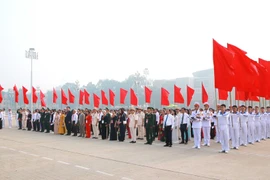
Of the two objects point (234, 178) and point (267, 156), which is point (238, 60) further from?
point (234, 178)

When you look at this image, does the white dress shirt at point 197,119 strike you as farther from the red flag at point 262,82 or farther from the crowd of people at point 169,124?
the red flag at point 262,82

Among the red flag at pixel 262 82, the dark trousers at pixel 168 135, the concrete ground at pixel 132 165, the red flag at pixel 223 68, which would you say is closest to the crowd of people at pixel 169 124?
the dark trousers at pixel 168 135

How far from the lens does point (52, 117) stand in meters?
20.3

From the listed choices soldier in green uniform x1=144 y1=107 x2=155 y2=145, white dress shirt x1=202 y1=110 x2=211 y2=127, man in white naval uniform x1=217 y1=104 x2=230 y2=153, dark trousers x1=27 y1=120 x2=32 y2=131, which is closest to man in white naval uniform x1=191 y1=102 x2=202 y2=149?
white dress shirt x1=202 y1=110 x2=211 y2=127

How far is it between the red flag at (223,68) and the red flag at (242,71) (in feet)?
1.64

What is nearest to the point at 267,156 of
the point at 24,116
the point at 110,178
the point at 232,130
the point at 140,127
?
the point at 232,130

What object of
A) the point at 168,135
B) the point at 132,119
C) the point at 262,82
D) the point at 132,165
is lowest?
the point at 132,165

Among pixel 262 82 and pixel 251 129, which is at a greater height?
pixel 262 82

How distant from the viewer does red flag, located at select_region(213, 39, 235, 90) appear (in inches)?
480

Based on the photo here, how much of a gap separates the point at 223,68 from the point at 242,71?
4.16 ft

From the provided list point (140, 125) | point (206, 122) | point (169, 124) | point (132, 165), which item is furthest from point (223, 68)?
point (132, 165)

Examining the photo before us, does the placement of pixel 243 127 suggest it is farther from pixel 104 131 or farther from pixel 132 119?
pixel 104 131

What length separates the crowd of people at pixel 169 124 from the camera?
466 inches

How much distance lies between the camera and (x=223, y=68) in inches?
488
